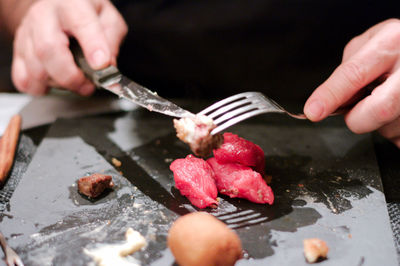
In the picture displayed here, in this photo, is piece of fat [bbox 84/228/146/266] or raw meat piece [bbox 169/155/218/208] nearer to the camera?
piece of fat [bbox 84/228/146/266]

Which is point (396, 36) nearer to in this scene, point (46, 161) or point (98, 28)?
point (98, 28)

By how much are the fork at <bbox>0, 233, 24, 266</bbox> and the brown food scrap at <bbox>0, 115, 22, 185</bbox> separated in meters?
0.58

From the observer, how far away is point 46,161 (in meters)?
2.26

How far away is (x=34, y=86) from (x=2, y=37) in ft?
4.27

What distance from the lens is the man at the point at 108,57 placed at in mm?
2002

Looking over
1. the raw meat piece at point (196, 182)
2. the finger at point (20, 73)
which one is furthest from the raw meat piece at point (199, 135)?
the finger at point (20, 73)

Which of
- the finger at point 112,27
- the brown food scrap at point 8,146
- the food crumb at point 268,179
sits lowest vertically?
the brown food scrap at point 8,146

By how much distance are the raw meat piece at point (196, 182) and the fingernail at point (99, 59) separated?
82cm

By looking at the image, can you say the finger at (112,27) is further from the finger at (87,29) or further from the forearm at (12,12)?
the forearm at (12,12)

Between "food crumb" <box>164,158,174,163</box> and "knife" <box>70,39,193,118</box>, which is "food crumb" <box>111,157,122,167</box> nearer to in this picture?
"food crumb" <box>164,158,174,163</box>

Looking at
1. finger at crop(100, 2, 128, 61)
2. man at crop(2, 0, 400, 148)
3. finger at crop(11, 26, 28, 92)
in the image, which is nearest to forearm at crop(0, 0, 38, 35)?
man at crop(2, 0, 400, 148)

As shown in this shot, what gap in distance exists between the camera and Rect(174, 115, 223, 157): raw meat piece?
179cm

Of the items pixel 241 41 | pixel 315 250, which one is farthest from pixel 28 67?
pixel 315 250

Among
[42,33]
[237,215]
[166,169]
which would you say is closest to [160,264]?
[237,215]
